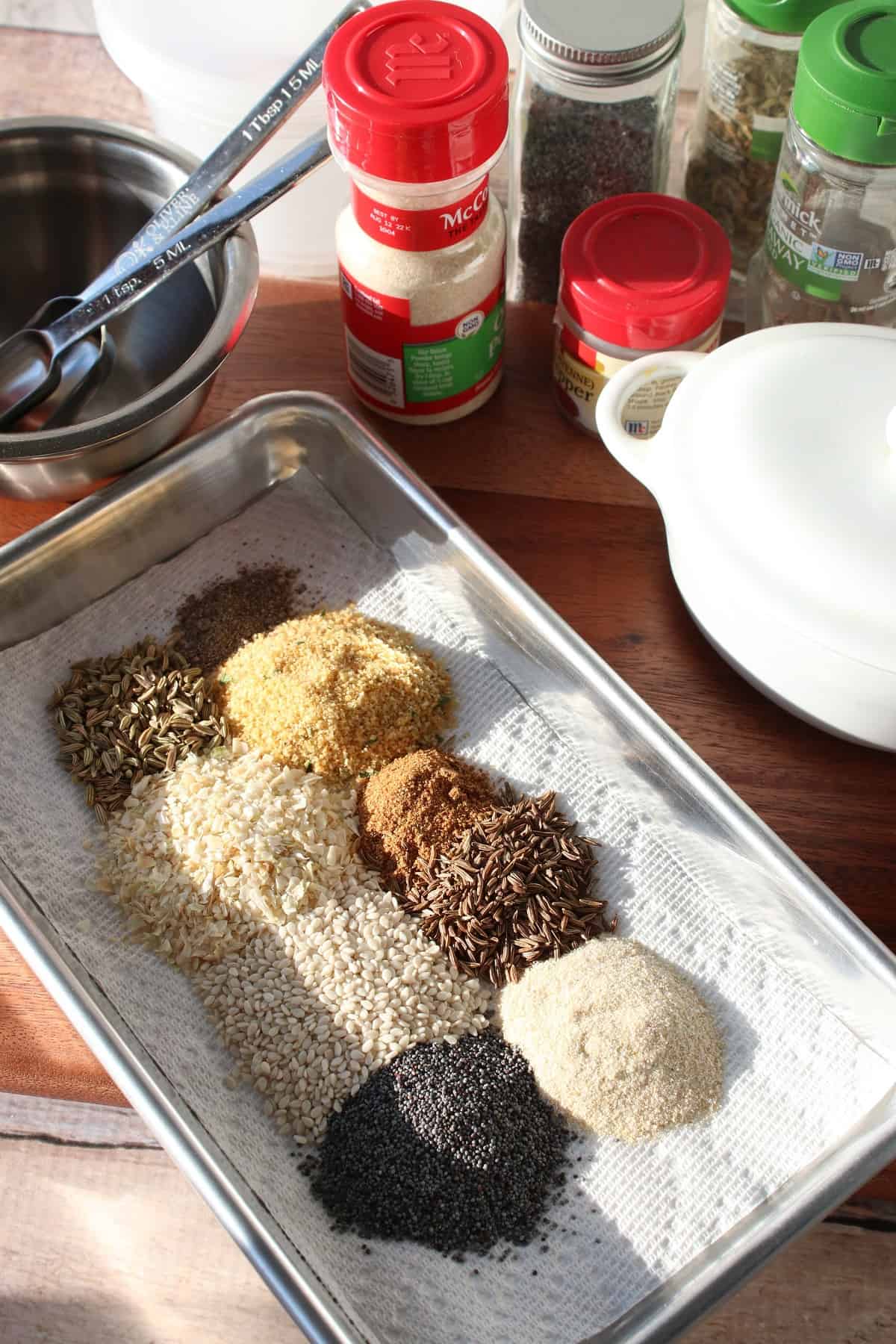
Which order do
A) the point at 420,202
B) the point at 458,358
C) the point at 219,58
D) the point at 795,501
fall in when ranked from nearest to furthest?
the point at 795,501 < the point at 420,202 < the point at 458,358 < the point at 219,58

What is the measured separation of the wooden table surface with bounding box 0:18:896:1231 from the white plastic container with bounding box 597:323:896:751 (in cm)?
6

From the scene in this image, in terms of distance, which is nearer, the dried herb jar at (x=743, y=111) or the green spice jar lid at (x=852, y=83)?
the green spice jar lid at (x=852, y=83)

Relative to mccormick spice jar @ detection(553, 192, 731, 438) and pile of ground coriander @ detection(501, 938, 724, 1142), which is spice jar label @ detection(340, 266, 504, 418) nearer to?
mccormick spice jar @ detection(553, 192, 731, 438)

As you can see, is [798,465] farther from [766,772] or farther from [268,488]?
[268,488]

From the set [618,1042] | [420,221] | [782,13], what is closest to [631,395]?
[420,221]

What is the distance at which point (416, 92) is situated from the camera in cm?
75

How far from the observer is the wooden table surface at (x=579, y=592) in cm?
77

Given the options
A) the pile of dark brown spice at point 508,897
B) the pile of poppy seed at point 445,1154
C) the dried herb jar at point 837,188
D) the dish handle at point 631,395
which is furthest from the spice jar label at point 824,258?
the pile of poppy seed at point 445,1154

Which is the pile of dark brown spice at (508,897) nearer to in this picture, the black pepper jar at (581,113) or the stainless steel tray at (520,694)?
the stainless steel tray at (520,694)

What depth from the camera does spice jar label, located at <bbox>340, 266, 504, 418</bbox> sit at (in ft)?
2.84

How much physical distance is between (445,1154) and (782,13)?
76 cm

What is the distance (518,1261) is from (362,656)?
0.37 metres

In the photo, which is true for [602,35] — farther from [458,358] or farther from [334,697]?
[334,697]

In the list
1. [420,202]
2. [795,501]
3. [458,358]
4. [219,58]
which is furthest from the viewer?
[219,58]
